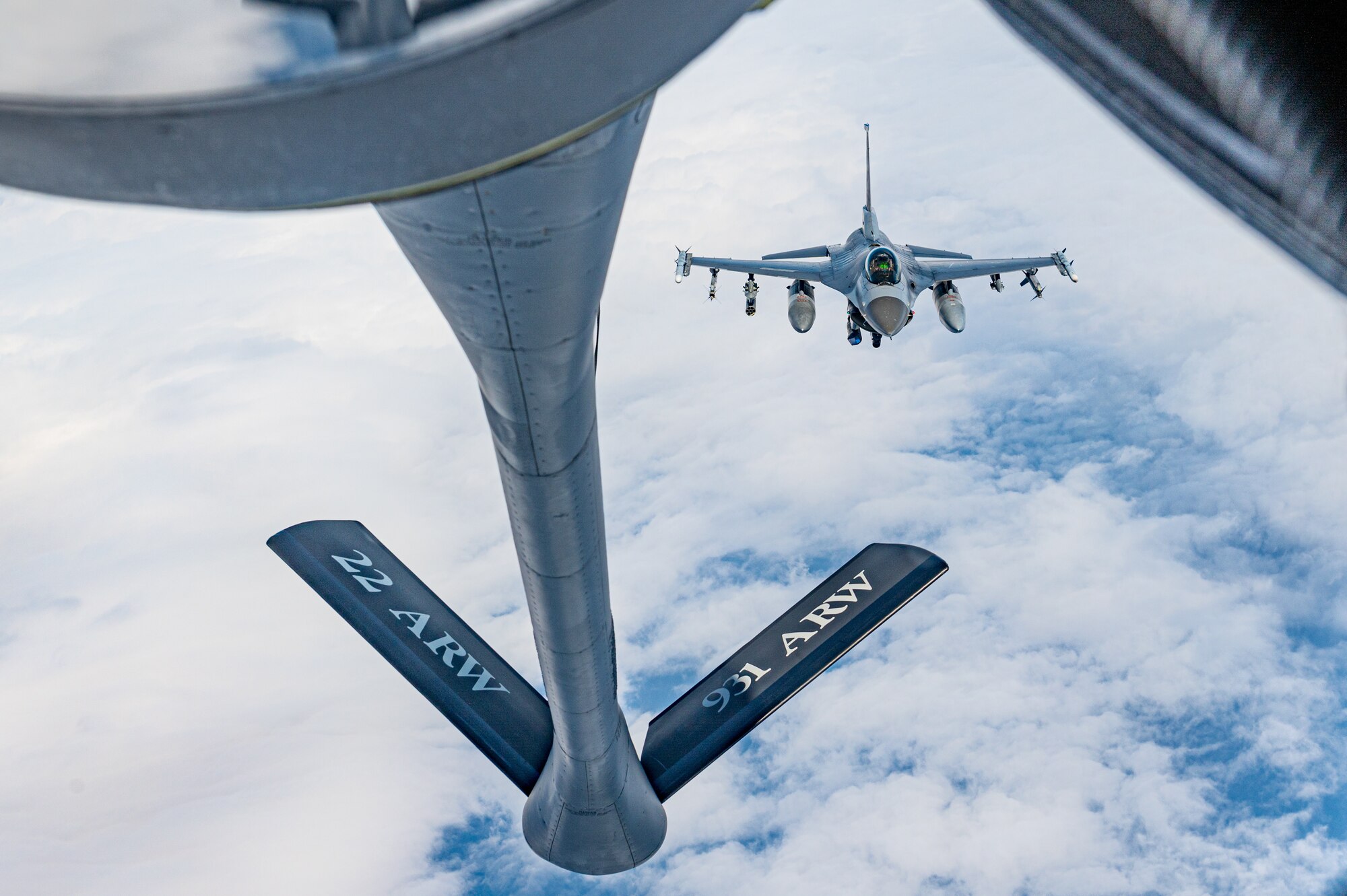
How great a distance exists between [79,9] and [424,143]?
817 mm

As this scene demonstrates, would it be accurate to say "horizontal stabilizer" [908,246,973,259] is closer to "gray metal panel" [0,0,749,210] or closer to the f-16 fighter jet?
the f-16 fighter jet

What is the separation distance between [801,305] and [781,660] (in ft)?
43.4

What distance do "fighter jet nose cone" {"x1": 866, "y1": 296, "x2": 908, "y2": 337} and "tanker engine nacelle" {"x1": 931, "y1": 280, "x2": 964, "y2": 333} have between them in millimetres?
1675

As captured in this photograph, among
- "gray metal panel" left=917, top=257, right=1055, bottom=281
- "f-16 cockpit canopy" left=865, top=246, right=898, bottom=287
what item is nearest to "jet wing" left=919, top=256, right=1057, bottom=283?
"gray metal panel" left=917, top=257, right=1055, bottom=281

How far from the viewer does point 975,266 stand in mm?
23984

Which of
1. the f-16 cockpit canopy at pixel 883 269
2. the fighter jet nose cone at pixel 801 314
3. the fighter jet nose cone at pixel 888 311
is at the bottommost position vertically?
the fighter jet nose cone at pixel 801 314

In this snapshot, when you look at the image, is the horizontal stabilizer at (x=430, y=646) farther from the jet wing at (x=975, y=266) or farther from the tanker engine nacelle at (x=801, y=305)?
the jet wing at (x=975, y=266)

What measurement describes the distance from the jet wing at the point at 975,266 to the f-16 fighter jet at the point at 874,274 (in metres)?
0.02

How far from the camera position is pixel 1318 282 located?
1.68m

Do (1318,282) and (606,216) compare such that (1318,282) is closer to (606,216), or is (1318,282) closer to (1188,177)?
(1188,177)

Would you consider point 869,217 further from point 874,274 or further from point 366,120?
point 366,120

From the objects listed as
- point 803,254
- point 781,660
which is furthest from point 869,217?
point 781,660

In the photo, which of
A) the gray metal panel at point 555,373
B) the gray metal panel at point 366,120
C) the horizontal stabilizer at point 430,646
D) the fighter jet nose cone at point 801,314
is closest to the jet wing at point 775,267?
the fighter jet nose cone at point 801,314

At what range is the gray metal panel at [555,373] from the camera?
4.09 m
